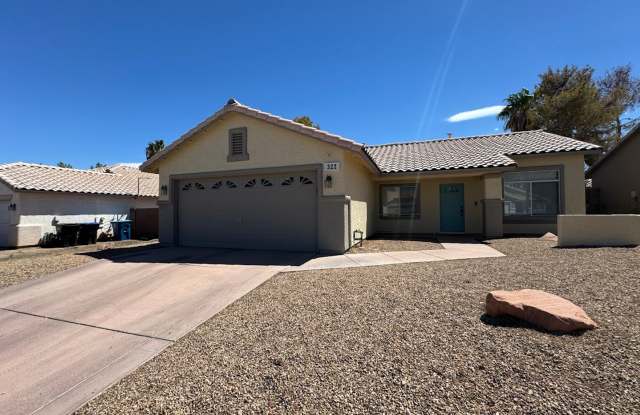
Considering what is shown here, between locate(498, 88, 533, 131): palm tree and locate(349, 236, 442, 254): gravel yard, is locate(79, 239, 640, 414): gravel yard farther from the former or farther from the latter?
locate(498, 88, 533, 131): palm tree

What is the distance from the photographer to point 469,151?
47.5 feet

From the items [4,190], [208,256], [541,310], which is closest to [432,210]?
[208,256]

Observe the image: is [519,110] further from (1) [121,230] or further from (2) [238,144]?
(1) [121,230]

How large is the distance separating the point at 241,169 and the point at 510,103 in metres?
27.3

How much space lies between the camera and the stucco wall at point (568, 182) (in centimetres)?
1227

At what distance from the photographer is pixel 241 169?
407 inches

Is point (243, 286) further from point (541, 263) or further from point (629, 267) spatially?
point (629, 267)

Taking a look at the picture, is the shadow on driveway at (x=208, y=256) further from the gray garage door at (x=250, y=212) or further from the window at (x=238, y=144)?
the window at (x=238, y=144)

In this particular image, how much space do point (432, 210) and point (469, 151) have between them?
12.1 ft

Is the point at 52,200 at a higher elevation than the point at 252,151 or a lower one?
lower

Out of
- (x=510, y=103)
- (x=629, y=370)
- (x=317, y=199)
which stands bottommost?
(x=629, y=370)

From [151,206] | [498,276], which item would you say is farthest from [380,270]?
[151,206]

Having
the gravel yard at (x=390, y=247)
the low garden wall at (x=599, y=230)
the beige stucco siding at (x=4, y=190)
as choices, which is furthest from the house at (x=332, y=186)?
the beige stucco siding at (x=4, y=190)

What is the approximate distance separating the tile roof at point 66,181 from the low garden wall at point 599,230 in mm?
20746
